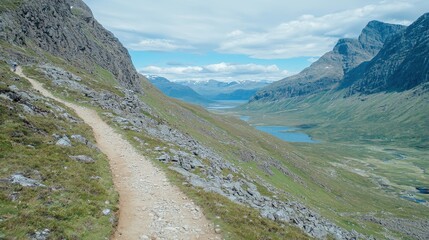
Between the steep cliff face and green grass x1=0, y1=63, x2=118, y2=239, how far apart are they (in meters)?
68.5

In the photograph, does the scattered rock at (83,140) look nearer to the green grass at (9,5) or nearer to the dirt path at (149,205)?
the dirt path at (149,205)

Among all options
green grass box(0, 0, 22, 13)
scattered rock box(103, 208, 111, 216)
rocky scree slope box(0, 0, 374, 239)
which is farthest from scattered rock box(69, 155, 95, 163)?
green grass box(0, 0, 22, 13)

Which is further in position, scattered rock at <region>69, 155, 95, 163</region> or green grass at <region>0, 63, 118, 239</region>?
scattered rock at <region>69, 155, 95, 163</region>

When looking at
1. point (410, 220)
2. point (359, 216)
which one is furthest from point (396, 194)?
point (359, 216)

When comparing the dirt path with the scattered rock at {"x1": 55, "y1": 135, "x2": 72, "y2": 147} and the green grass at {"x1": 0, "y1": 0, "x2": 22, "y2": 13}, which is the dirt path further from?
the green grass at {"x1": 0, "y1": 0, "x2": 22, "y2": 13}

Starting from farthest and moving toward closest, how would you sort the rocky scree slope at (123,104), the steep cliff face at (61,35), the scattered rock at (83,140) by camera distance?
the steep cliff face at (61,35), the rocky scree slope at (123,104), the scattered rock at (83,140)

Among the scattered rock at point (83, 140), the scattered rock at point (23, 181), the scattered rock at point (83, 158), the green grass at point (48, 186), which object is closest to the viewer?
the green grass at point (48, 186)

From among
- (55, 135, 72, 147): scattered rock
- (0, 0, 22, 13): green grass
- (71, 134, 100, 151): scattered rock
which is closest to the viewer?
(55, 135, 72, 147): scattered rock

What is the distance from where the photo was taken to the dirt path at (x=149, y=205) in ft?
63.5

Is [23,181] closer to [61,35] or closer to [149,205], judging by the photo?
[149,205]

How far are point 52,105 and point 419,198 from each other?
20255 centimetres

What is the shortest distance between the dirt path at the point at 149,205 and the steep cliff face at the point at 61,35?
7295 cm

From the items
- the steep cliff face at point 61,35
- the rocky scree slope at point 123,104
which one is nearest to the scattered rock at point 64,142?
the rocky scree slope at point 123,104

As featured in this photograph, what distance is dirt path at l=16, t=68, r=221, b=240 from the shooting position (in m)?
19.4
